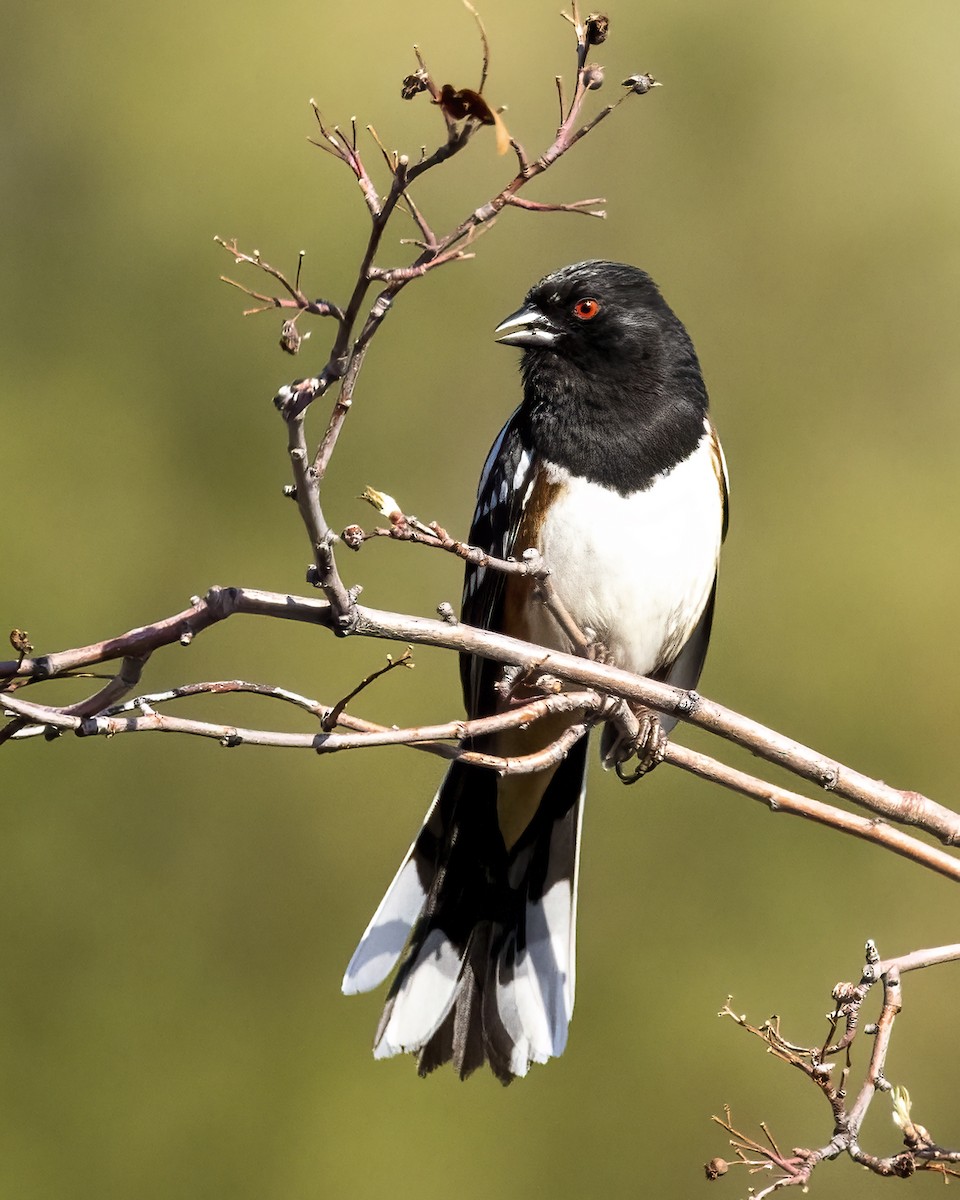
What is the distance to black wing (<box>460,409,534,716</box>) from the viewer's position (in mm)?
2904

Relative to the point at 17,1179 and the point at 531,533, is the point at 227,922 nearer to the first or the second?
the point at 17,1179

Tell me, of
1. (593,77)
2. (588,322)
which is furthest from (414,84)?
(588,322)

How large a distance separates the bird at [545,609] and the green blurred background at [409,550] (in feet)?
4.69

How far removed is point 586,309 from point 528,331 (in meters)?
0.13

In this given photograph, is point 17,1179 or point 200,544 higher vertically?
point 200,544

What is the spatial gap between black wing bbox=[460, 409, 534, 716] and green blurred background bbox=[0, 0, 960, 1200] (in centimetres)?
164

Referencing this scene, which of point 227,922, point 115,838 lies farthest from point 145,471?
point 227,922

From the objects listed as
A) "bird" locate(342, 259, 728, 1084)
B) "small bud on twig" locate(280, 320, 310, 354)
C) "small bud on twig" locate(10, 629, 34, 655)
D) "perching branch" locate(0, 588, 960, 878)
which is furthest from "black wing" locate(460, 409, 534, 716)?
"small bud on twig" locate(280, 320, 310, 354)

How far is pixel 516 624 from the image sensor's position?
2994 millimetres

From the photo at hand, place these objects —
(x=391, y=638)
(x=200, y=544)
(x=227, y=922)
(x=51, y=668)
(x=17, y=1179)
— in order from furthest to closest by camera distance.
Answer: (x=200, y=544) → (x=227, y=922) → (x=17, y=1179) → (x=391, y=638) → (x=51, y=668)

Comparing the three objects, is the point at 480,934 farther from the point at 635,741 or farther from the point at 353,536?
the point at 353,536

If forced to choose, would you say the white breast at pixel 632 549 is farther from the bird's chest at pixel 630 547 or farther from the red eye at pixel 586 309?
the red eye at pixel 586 309

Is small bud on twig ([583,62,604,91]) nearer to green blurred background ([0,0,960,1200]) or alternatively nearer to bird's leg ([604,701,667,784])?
bird's leg ([604,701,667,784])

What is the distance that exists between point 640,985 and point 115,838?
70.9 inches
